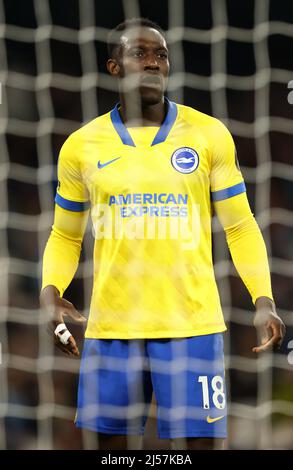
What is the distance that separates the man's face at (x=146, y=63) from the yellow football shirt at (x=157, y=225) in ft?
0.34

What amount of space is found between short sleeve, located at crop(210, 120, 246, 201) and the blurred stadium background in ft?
3.64

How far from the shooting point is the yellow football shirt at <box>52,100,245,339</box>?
2.49 m

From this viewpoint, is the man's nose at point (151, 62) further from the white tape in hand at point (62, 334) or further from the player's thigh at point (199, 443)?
the player's thigh at point (199, 443)

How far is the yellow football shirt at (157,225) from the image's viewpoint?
249 centimetres

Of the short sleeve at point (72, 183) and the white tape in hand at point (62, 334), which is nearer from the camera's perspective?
the white tape in hand at point (62, 334)

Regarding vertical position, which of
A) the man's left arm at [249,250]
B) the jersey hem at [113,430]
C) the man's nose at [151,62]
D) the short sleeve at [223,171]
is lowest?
the jersey hem at [113,430]

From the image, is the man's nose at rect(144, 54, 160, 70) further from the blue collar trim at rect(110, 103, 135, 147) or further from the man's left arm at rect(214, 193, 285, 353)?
the man's left arm at rect(214, 193, 285, 353)

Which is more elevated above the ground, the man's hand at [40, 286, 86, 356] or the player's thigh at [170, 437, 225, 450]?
the man's hand at [40, 286, 86, 356]

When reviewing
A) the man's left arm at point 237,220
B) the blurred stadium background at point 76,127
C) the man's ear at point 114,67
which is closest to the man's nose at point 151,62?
the man's ear at point 114,67

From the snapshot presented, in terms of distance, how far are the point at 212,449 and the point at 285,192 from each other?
2.16 metres

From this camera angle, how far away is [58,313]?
2543mm

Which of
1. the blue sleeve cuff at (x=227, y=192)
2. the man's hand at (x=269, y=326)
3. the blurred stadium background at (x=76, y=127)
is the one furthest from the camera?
the blurred stadium background at (x=76, y=127)

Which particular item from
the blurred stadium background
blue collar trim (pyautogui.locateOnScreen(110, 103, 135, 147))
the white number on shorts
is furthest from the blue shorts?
the blurred stadium background
